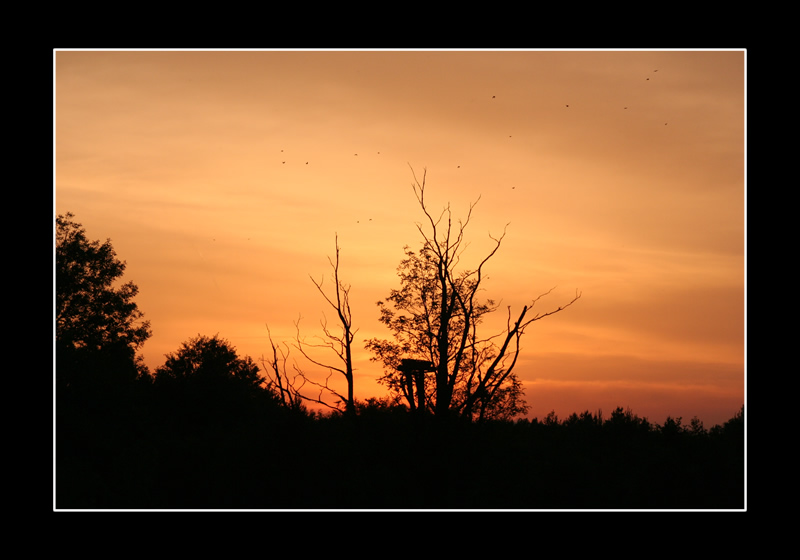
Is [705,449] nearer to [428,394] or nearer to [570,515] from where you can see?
[428,394]

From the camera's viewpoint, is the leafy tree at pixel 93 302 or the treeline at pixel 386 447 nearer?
the treeline at pixel 386 447

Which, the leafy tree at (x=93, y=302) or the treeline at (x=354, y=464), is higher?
the leafy tree at (x=93, y=302)

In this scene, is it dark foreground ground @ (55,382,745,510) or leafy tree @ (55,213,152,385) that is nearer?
dark foreground ground @ (55,382,745,510)

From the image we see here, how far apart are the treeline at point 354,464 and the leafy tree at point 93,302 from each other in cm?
697

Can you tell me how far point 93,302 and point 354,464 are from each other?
18930mm

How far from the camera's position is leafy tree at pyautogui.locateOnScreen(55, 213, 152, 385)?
117 feet

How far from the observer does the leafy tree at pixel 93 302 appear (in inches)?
1409

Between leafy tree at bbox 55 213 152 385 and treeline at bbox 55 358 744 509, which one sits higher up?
leafy tree at bbox 55 213 152 385

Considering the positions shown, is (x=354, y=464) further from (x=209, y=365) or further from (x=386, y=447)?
(x=209, y=365)

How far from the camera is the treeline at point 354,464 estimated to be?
2416 cm

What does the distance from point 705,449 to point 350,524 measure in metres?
23.0

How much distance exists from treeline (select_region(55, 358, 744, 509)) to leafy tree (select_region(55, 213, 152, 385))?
697 cm

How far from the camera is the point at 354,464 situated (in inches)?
997
